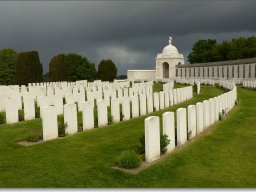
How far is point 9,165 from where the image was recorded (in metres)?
7.80

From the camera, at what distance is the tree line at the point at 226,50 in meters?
75.0

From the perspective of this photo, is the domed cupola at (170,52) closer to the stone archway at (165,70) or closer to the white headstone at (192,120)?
the stone archway at (165,70)

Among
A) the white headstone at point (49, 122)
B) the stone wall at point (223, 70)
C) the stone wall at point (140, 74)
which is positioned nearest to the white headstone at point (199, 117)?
the white headstone at point (49, 122)

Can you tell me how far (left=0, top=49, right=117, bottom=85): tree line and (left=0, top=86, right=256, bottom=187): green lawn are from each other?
3307cm

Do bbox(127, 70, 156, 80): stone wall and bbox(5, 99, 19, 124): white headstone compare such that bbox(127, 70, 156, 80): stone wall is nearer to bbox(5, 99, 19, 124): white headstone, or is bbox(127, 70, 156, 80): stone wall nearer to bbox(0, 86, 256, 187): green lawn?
bbox(5, 99, 19, 124): white headstone

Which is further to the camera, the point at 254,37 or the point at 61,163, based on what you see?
the point at 254,37

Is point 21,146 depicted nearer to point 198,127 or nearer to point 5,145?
point 5,145

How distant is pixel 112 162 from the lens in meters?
7.79

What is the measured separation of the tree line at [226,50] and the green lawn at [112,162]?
222 feet

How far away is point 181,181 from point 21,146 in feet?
15.7

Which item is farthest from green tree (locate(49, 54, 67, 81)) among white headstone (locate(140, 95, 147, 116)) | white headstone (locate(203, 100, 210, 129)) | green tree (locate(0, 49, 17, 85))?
white headstone (locate(203, 100, 210, 129))

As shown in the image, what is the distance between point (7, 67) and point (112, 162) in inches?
2732

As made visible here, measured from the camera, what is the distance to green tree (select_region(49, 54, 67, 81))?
152ft

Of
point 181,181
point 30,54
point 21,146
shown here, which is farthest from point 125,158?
point 30,54
